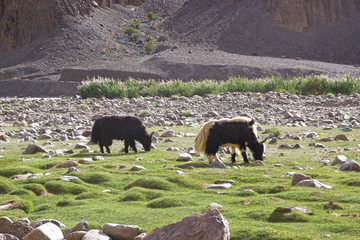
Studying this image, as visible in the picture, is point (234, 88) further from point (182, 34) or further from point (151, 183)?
point (182, 34)

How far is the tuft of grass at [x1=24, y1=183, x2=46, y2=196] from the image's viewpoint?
7.76 metres

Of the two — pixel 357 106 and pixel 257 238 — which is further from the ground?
pixel 257 238

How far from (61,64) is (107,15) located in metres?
17.7

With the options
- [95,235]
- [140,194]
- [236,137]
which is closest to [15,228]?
[95,235]

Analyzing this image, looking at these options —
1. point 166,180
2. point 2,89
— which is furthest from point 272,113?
point 2,89

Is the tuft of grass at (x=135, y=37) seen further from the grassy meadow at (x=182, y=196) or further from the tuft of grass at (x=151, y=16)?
the grassy meadow at (x=182, y=196)

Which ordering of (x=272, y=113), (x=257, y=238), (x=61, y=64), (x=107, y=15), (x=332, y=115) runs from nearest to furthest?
1. (x=257, y=238)
2. (x=332, y=115)
3. (x=272, y=113)
4. (x=61, y=64)
5. (x=107, y=15)

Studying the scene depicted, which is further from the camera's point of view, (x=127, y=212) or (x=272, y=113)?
(x=272, y=113)

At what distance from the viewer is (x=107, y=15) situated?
81125mm

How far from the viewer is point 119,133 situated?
1266cm

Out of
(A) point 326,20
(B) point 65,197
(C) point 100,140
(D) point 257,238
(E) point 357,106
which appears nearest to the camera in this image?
(D) point 257,238

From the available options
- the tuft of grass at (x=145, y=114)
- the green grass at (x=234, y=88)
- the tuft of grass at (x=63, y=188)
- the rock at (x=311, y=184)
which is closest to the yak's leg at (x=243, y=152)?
the rock at (x=311, y=184)

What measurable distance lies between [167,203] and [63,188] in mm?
1858

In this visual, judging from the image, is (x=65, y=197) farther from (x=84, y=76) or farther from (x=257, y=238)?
(x=84, y=76)
